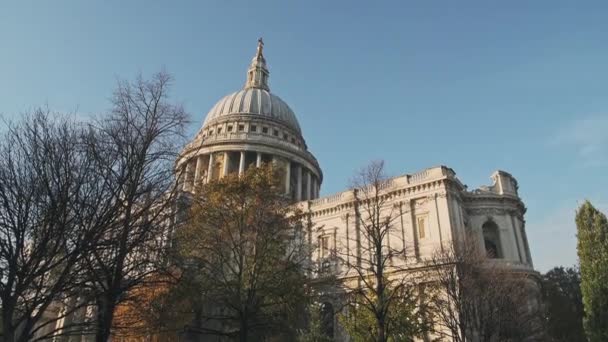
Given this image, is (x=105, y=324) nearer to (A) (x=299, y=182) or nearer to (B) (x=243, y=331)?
(B) (x=243, y=331)

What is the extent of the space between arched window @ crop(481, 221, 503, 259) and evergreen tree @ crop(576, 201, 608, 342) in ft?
41.2

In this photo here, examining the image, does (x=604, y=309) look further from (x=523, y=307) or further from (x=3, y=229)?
(x=3, y=229)

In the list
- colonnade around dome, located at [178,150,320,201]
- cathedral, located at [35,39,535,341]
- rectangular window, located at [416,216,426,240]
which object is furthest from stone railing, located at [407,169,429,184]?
colonnade around dome, located at [178,150,320,201]

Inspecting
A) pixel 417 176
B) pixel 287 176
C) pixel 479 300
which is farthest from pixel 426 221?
pixel 287 176

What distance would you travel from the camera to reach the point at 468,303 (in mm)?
22891

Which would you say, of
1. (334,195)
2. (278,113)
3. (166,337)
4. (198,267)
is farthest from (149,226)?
(278,113)

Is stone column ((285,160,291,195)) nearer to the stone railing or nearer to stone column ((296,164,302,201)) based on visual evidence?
stone column ((296,164,302,201))

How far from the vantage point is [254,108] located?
62812mm

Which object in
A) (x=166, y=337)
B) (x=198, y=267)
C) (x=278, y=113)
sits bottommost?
(x=166, y=337)

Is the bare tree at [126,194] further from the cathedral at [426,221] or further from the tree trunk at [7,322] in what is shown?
the cathedral at [426,221]

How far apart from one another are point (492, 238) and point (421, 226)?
7165mm

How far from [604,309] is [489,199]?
1632cm

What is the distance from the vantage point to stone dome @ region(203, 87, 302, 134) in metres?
61.6

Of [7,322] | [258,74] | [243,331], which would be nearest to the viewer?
[7,322]
